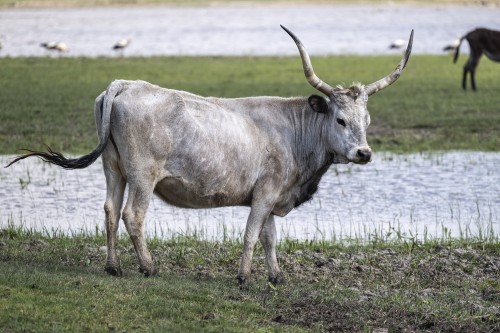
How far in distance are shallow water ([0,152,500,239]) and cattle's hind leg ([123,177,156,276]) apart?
212 centimetres

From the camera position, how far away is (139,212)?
8.84 metres

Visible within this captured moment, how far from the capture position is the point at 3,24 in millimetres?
65938

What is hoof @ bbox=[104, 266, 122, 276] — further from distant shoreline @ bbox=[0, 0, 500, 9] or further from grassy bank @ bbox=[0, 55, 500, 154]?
distant shoreline @ bbox=[0, 0, 500, 9]

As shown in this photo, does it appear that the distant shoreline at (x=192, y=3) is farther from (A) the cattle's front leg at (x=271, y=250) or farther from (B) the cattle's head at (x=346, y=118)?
(A) the cattle's front leg at (x=271, y=250)

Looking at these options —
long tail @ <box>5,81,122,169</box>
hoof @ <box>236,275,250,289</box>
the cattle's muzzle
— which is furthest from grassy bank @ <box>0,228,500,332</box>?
the cattle's muzzle

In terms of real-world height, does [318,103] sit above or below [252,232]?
above

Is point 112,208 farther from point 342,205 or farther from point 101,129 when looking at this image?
point 342,205

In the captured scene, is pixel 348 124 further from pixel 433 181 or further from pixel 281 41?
pixel 281 41

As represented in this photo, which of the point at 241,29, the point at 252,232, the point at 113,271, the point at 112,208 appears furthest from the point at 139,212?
the point at 241,29

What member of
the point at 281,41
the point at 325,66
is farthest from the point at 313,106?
the point at 281,41

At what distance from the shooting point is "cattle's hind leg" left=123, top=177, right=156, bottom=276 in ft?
28.8

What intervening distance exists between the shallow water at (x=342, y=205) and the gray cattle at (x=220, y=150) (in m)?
1.82

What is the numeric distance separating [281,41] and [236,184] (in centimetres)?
3774

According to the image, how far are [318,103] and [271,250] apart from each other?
1.36m
